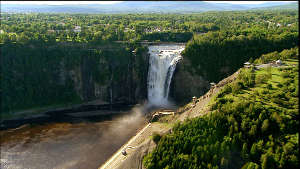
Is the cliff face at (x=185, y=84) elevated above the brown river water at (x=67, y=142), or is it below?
above

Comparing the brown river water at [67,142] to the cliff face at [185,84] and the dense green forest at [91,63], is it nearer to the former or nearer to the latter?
the dense green forest at [91,63]

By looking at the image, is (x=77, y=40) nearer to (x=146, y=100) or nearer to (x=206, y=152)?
(x=146, y=100)

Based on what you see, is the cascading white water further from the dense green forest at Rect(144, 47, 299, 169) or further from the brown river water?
the dense green forest at Rect(144, 47, 299, 169)

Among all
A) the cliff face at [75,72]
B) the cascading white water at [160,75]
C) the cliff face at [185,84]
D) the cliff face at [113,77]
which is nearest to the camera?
the cliff face at [185,84]

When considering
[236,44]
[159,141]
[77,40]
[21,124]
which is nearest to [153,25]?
[77,40]

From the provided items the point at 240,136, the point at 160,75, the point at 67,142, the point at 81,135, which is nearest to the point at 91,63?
the point at 160,75

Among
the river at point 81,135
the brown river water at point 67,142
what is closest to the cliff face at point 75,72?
the river at point 81,135
